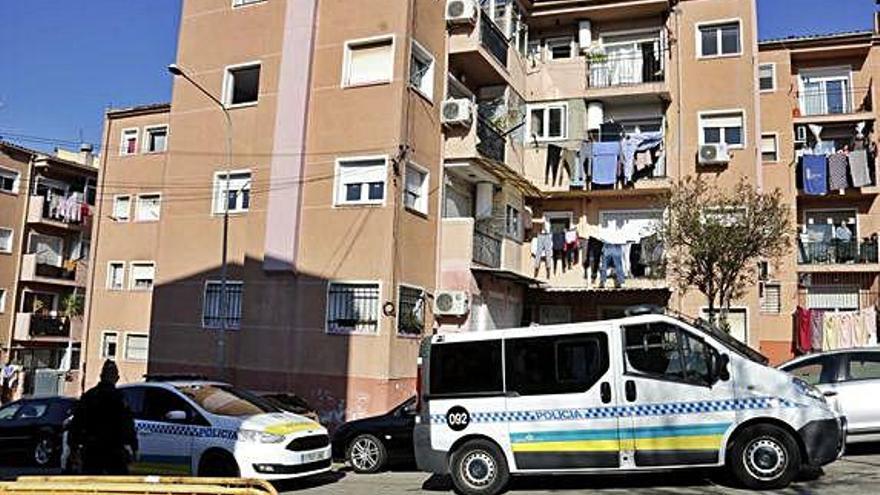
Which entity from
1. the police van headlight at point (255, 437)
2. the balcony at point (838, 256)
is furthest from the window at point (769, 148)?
the police van headlight at point (255, 437)

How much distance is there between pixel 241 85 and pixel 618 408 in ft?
51.8

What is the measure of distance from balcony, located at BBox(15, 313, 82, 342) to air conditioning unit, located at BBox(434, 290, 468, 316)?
81.1 ft

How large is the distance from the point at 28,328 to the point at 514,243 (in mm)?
25043

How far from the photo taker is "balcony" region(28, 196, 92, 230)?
37.0m

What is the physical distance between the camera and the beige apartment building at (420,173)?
1881 cm

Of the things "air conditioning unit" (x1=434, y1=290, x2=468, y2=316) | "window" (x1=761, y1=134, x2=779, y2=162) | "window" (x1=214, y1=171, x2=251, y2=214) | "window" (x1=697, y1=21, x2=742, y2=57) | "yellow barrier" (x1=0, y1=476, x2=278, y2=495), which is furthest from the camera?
"window" (x1=761, y1=134, x2=779, y2=162)

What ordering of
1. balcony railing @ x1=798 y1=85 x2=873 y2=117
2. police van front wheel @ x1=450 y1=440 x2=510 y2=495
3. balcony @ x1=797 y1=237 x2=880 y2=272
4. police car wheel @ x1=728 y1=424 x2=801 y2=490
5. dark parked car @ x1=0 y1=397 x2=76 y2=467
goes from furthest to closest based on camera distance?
1. balcony railing @ x1=798 y1=85 x2=873 y2=117
2. balcony @ x1=797 y1=237 x2=880 y2=272
3. dark parked car @ x1=0 y1=397 x2=76 y2=467
4. police van front wheel @ x1=450 y1=440 x2=510 y2=495
5. police car wheel @ x1=728 y1=424 x2=801 y2=490

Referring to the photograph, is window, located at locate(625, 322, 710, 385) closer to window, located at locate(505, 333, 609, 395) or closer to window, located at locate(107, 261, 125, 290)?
window, located at locate(505, 333, 609, 395)

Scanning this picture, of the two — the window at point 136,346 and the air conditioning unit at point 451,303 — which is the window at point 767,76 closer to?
the air conditioning unit at point 451,303

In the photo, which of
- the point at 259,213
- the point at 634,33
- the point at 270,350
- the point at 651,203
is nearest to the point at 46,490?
the point at 270,350

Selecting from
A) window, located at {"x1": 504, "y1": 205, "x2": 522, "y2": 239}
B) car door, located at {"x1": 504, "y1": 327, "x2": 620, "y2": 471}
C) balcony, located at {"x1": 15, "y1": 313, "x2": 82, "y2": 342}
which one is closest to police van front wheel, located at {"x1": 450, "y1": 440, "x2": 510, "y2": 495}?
car door, located at {"x1": 504, "y1": 327, "x2": 620, "y2": 471}

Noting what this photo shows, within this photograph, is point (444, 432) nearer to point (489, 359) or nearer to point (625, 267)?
point (489, 359)

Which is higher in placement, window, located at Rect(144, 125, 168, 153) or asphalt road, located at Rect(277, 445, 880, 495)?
window, located at Rect(144, 125, 168, 153)

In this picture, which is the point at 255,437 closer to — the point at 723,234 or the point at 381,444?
the point at 381,444
